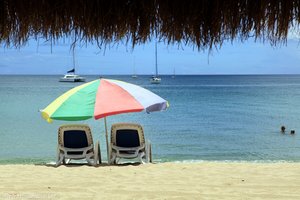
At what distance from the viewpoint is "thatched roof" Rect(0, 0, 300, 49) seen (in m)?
2.04

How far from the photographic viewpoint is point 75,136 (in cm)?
719

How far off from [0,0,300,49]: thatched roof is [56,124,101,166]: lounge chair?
5053 mm

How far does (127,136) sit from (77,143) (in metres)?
0.75

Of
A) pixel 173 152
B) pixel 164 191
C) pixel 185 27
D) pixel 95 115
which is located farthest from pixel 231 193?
pixel 173 152

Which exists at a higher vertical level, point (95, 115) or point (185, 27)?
point (185, 27)

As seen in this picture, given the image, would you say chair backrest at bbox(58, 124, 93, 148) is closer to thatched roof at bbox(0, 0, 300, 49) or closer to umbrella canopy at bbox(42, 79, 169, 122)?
umbrella canopy at bbox(42, 79, 169, 122)

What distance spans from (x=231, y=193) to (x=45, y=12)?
427cm

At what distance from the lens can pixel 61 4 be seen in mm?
2053

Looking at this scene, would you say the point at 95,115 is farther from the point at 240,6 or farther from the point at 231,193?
the point at 240,6

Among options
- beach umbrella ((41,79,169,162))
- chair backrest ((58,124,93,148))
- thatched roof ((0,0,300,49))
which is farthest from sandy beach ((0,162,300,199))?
thatched roof ((0,0,300,49))

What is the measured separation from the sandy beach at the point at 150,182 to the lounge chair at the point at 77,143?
25 centimetres

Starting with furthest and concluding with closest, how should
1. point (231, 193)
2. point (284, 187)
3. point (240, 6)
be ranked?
1. point (284, 187)
2. point (231, 193)
3. point (240, 6)

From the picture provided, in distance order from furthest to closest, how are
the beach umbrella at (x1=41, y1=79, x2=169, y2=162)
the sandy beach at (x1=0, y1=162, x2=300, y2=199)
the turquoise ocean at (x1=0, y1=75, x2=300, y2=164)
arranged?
the turquoise ocean at (x1=0, y1=75, x2=300, y2=164), the beach umbrella at (x1=41, y1=79, x2=169, y2=162), the sandy beach at (x1=0, y1=162, x2=300, y2=199)

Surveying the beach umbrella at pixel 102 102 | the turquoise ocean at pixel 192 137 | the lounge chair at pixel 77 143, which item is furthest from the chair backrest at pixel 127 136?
the turquoise ocean at pixel 192 137
